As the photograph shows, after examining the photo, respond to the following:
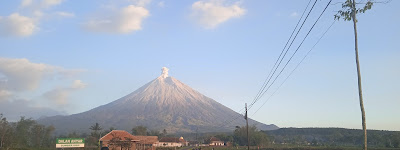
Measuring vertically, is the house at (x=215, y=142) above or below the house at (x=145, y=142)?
below

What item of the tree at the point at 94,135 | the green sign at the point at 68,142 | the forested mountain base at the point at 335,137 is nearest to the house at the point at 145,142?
the green sign at the point at 68,142

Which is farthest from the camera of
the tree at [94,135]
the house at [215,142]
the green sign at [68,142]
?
the house at [215,142]

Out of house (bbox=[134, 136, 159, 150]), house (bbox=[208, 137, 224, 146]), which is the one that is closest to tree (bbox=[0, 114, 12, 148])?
house (bbox=[134, 136, 159, 150])

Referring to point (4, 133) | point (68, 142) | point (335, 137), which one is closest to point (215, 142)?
point (335, 137)

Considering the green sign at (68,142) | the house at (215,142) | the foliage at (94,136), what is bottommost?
the house at (215,142)

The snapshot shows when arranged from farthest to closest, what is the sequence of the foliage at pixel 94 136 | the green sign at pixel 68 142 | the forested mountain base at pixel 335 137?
the forested mountain base at pixel 335 137, the foliage at pixel 94 136, the green sign at pixel 68 142

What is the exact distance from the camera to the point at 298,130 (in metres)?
195

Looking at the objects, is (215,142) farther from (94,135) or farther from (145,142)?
(145,142)

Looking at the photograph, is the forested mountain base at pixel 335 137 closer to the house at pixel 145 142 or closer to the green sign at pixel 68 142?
the house at pixel 145 142

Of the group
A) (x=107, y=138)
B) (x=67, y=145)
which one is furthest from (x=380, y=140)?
(x=67, y=145)

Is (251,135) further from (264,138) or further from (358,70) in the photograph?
(358,70)

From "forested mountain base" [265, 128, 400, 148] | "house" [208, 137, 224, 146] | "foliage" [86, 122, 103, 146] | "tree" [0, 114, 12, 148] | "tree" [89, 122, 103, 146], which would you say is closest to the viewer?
"tree" [0, 114, 12, 148]

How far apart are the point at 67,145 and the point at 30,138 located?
6305 centimetres

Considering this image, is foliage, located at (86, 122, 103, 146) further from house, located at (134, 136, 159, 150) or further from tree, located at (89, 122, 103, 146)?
house, located at (134, 136, 159, 150)
